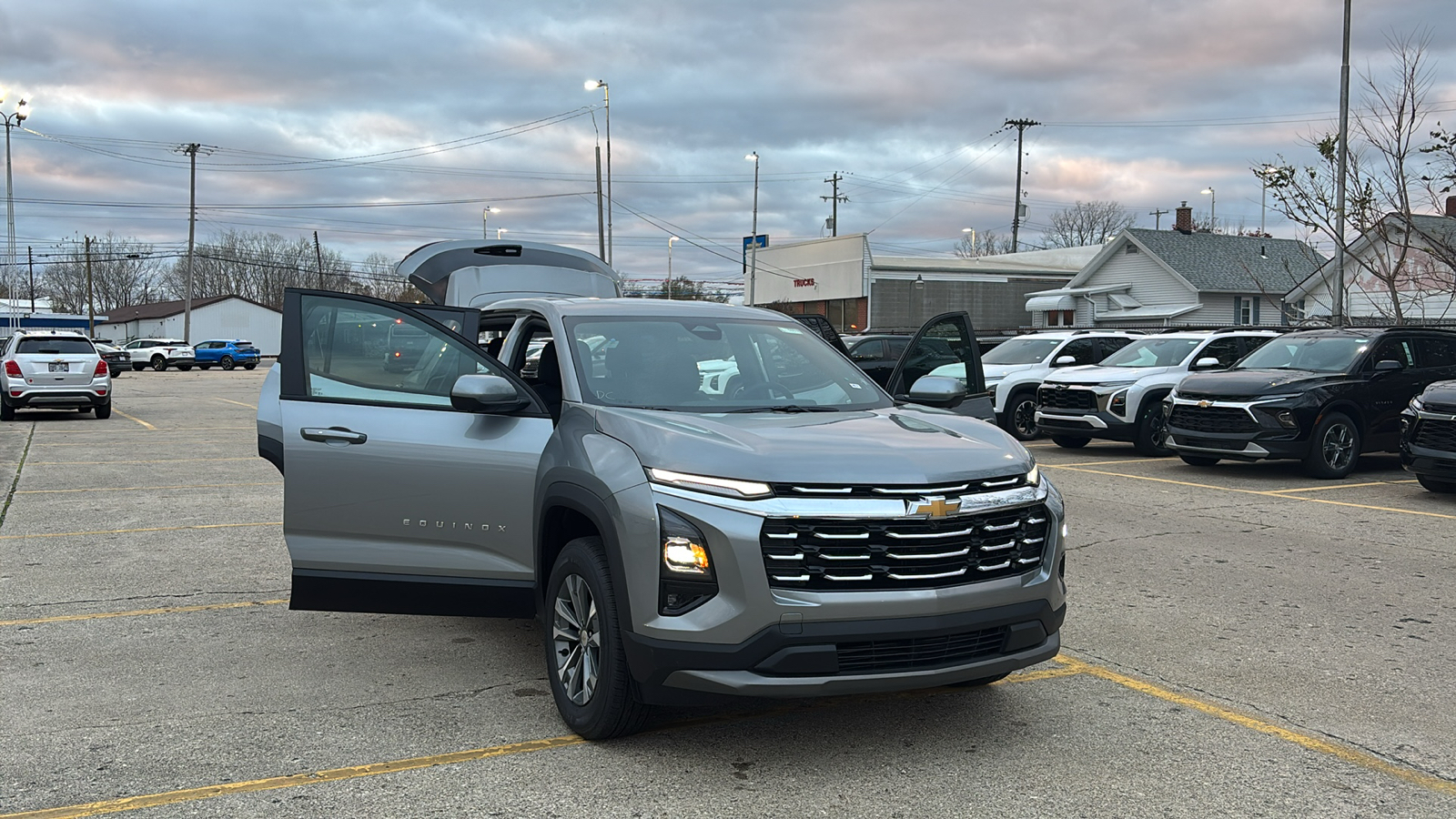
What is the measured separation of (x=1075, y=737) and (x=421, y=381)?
3157mm

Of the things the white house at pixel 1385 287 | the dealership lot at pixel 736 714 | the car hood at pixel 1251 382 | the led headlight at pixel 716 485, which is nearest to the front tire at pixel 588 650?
the dealership lot at pixel 736 714

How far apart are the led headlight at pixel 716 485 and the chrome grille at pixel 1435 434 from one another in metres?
9.48

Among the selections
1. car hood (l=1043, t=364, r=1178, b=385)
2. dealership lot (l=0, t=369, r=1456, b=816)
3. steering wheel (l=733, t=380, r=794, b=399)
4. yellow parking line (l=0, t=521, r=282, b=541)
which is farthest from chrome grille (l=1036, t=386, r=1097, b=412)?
steering wheel (l=733, t=380, r=794, b=399)

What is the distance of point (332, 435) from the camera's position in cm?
511

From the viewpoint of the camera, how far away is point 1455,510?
1071 cm

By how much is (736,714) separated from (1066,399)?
40.9 ft

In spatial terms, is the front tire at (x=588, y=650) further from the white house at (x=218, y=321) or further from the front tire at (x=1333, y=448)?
the white house at (x=218, y=321)

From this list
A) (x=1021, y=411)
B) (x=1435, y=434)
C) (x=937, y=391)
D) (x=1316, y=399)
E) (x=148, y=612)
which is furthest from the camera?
(x=1021, y=411)

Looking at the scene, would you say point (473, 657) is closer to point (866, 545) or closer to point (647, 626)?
point (647, 626)

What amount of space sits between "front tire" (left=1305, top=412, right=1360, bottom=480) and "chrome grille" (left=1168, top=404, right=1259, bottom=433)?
70 cm

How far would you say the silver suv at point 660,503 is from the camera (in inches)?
155

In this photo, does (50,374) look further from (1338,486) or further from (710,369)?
(1338,486)

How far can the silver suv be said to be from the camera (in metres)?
3.95

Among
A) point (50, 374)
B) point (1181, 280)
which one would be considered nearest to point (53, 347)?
point (50, 374)
